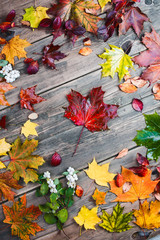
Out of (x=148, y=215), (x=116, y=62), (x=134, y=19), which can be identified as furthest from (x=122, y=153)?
(x=134, y=19)

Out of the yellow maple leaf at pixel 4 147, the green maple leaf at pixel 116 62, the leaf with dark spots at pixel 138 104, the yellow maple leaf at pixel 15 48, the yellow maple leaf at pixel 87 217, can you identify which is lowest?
the yellow maple leaf at pixel 87 217

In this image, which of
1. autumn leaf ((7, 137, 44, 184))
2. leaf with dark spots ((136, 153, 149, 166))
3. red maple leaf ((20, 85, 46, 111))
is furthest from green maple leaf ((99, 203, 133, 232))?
red maple leaf ((20, 85, 46, 111))

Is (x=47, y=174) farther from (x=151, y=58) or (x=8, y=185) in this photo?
(x=151, y=58)

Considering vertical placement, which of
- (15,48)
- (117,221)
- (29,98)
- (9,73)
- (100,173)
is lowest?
(117,221)

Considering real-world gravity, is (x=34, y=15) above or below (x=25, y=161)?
above

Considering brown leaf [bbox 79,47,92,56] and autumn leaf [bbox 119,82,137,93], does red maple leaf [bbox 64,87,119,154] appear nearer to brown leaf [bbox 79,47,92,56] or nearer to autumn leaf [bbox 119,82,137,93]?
autumn leaf [bbox 119,82,137,93]

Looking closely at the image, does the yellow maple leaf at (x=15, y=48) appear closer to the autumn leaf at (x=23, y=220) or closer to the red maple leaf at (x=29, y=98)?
the red maple leaf at (x=29, y=98)

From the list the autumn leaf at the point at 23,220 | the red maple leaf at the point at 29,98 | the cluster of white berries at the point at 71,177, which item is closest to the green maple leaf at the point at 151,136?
the cluster of white berries at the point at 71,177
